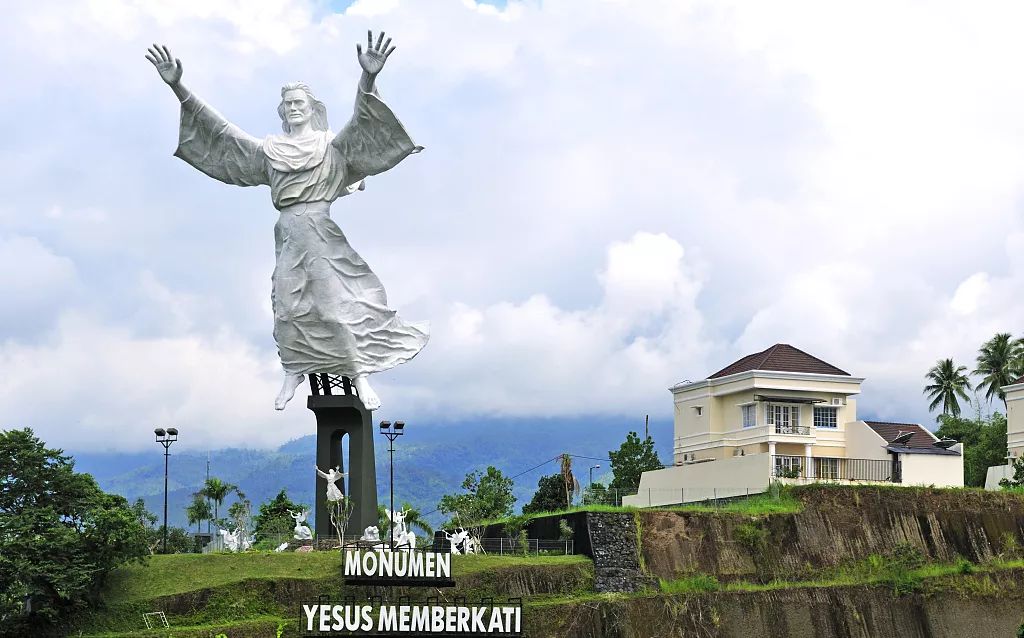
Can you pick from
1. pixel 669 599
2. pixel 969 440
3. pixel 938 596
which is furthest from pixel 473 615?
pixel 969 440

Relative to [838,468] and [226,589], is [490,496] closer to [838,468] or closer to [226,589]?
[838,468]

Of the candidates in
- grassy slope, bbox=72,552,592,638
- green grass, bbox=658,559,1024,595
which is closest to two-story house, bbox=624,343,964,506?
green grass, bbox=658,559,1024,595

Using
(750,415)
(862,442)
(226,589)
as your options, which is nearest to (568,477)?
(750,415)

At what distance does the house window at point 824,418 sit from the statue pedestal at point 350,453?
2359 centimetres

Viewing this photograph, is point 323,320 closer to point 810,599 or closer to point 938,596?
point 810,599

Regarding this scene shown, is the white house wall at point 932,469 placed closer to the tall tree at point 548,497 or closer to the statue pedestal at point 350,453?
the tall tree at point 548,497

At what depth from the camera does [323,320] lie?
4622cm

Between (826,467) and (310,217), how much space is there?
26.0 metres

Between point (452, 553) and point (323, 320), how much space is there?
7900 mm

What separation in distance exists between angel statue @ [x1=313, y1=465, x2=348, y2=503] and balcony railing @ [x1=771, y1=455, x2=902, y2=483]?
16.7m

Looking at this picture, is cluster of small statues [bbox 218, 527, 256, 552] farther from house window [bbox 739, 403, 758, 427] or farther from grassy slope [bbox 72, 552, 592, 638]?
house window [bbox 739, 403, 758, 427]

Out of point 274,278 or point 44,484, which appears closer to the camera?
point 44,484

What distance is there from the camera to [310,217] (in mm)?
46156

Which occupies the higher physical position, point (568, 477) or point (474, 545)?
point (568, 477)
